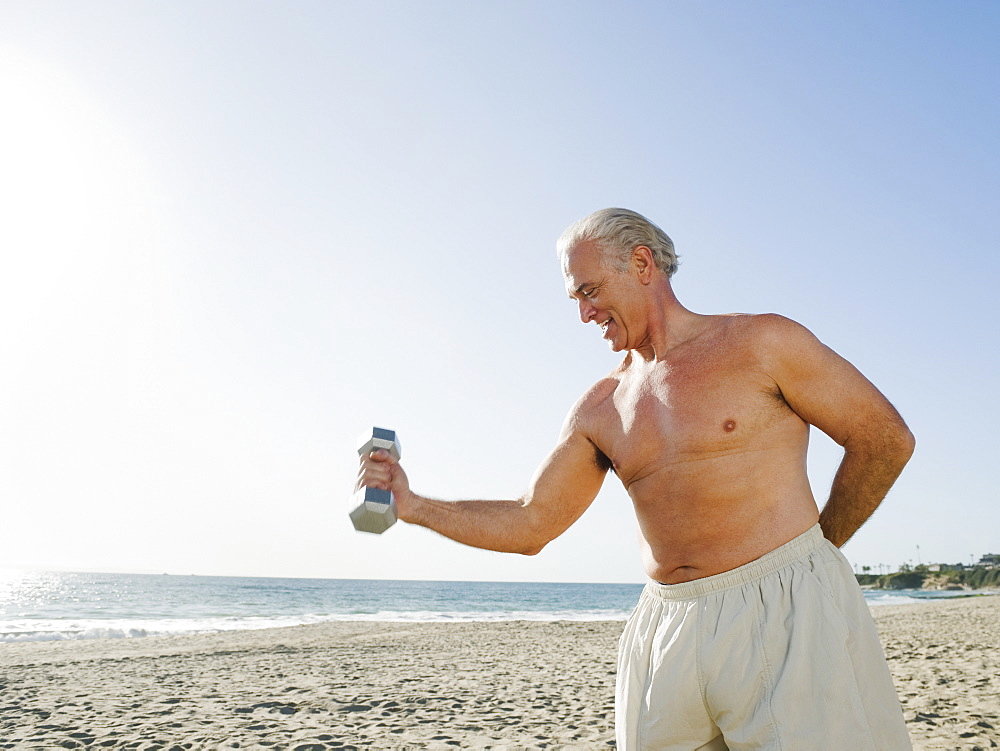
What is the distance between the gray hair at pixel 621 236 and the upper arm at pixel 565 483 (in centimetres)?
48

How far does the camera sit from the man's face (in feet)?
7.02

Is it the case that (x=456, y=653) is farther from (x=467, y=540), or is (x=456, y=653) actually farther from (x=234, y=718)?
(x=467, y=540)

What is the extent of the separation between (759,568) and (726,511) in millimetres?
149

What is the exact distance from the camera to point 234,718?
6672 mm

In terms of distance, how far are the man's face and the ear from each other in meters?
0.04

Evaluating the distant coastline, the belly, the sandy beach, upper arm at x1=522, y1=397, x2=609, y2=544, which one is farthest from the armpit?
the distant coastline

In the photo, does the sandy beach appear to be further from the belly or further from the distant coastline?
the distant coastline

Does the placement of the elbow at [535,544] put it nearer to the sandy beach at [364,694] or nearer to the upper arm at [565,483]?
the upper arm at [565,483]

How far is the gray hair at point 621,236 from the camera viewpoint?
2.14 m

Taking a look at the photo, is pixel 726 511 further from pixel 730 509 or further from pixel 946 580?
pixel 946 580

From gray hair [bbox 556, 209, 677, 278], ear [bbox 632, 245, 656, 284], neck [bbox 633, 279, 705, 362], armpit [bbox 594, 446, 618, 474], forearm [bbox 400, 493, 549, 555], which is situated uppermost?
gray hair [bbox 556, 209, 677, 278]

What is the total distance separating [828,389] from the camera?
1.83 meters

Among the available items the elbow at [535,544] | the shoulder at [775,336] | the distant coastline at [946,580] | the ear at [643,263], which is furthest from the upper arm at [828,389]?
the distant coastline at [946,580]

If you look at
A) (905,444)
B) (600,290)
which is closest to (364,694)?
(600,290)
